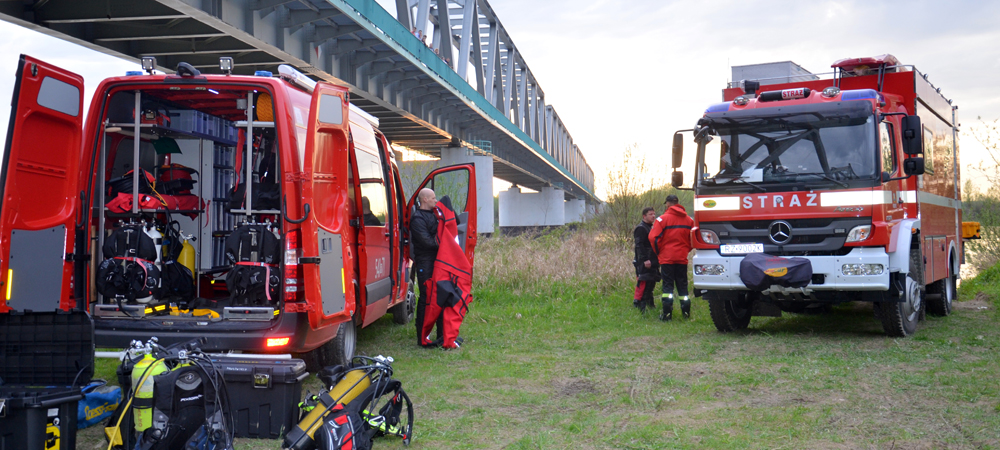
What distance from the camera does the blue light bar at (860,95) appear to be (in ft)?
25.4

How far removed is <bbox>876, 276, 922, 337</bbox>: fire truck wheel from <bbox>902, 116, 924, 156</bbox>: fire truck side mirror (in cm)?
133

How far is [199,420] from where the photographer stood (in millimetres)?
4070

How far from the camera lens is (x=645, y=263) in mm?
10492

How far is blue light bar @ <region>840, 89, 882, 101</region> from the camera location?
7742 mm

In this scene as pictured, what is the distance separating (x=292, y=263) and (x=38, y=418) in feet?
6.14

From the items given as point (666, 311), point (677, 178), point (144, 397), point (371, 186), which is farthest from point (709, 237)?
point (144, 397)

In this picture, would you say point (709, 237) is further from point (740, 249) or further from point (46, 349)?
point (46, 349)

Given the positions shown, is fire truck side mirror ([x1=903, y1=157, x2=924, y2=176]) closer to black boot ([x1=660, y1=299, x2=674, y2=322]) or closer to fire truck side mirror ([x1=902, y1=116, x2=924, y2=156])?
fire truck side mirror ([x1=902, y1=116, x2=924, y2=156])

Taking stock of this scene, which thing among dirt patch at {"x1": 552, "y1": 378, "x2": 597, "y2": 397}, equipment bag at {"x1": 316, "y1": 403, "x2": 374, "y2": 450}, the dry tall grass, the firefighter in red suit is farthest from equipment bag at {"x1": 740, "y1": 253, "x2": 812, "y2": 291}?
equipment bag at {"x1": 316, "y1": 403, "x2": 374, "y2": 450}

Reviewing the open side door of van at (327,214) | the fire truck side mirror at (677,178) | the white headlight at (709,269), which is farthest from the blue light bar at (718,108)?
the open side door of van at (327,214)

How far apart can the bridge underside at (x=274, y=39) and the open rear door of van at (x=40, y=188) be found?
598 cm

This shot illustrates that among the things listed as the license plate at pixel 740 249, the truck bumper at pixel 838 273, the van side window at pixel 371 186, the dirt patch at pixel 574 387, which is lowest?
the dirt patch at pixel 574 387

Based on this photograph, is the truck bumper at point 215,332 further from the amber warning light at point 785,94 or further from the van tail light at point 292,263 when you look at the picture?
the amber warning light at point 785,94

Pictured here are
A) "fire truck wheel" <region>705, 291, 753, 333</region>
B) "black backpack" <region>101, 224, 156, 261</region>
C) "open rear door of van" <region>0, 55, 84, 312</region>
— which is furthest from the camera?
"fire truck wheel" <region>705, 291, 753, 333</region>
